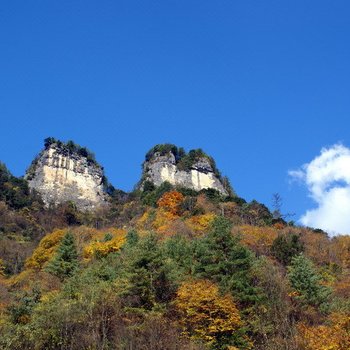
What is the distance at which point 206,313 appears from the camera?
2252 centimetres

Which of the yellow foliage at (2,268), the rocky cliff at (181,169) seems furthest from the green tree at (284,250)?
the rocky cliff at (181,169)

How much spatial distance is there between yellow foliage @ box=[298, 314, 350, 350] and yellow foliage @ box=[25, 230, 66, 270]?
91.3 feet

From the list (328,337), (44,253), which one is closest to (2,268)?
(44,253)

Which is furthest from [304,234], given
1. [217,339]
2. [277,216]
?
[217,339]

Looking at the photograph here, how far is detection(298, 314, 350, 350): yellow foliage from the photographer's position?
18.2 m

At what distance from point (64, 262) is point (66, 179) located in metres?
46.3

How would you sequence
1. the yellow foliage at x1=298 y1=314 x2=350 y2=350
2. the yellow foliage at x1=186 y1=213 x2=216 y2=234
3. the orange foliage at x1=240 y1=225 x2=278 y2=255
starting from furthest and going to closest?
the yellow foliage at x1=186 y1=213 x2=216 y2=234, the orange foliage at x1=240 y1=225 x2=278 y2=255, the yellow foliage at x1=298 y1=314 x2=350 y2=350

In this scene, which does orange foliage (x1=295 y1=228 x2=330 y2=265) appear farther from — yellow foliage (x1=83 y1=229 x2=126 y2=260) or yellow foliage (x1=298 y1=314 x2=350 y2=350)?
yellow foliage (x1=298 y1=314 x2=350 y2=350)

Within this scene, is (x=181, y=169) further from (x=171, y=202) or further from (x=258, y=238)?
(x=258, y=238)

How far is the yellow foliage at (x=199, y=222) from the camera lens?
47.5 m

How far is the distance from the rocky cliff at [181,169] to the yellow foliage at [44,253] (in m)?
32.1

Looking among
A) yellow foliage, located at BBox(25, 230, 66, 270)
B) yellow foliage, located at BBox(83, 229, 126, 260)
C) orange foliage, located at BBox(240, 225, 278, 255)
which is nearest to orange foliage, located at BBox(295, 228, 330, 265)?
orange foliage, located at BBox(240, 225, 278, 255)

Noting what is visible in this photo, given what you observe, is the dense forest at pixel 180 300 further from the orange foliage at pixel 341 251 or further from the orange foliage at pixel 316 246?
the orange foliage at pixel 341 251

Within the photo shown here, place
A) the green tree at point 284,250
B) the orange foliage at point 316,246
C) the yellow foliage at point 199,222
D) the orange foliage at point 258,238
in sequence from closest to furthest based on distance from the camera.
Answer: the green tree at point 284,250, the orange foliage at point 258,238, the orange foliage at point 316,246, the yellow foliage at point 199,222
